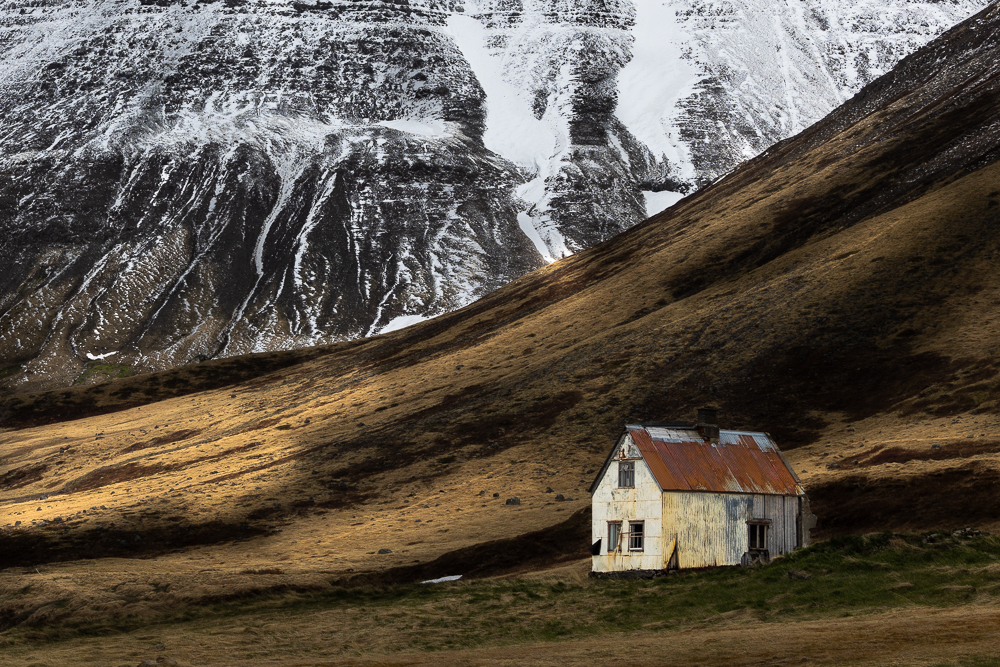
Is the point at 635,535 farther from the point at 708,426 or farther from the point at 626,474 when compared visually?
the point at 708,426

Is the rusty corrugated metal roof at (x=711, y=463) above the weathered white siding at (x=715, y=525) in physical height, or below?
above

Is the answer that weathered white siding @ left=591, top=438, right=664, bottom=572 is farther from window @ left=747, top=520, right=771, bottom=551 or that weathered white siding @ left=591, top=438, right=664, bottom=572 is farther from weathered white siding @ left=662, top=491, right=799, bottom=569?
window @ left=747, top=520, right=771, bottom=551

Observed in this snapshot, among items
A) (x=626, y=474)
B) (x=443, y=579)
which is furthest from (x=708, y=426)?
(x=443, y=579)

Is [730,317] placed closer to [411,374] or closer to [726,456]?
[411,374]

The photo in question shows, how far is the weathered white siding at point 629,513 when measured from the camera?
1561 inches

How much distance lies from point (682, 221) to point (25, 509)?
8363cm

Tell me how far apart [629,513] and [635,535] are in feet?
2.98

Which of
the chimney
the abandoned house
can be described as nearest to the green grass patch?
the abandoned house

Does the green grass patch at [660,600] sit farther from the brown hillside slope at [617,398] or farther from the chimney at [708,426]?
the chimney at [708,426]

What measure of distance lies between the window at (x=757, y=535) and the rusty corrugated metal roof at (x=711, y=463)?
1321 mm

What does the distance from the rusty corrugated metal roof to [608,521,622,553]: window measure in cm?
277

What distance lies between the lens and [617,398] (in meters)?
77.8

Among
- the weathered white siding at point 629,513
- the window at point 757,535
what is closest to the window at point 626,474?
the weathered white siding at point 629,513

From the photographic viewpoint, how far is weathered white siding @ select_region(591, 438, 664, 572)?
130 ft
